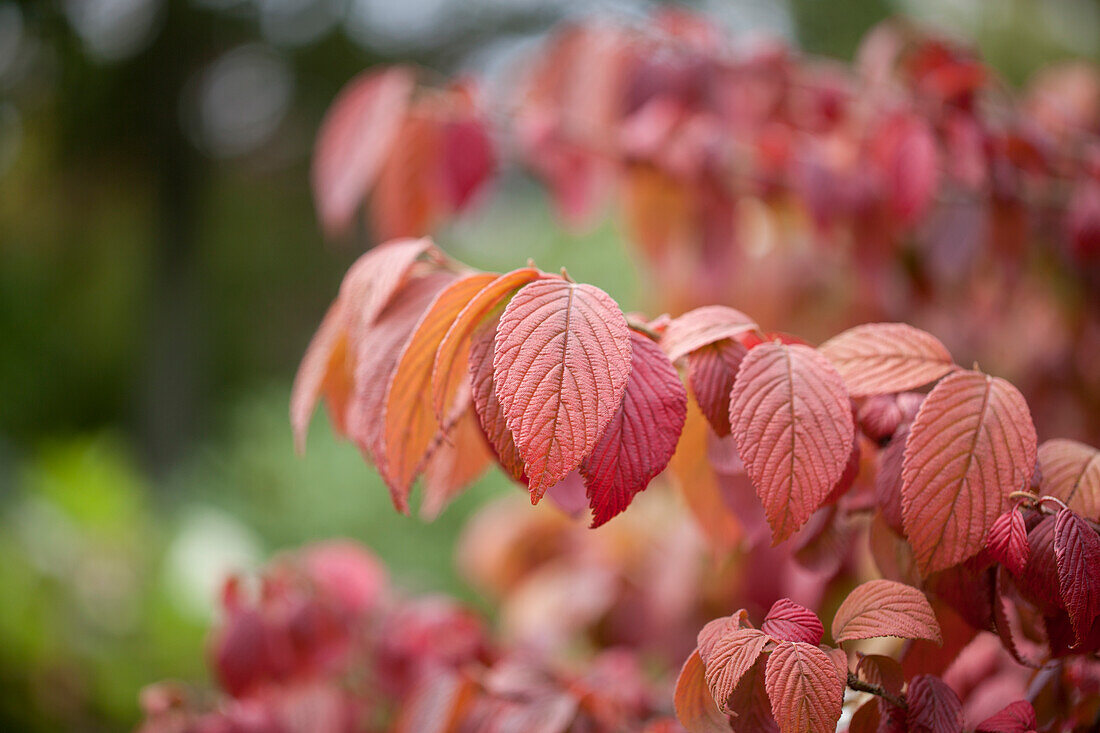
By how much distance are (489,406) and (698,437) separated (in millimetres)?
185

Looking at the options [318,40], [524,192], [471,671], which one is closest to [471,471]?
[471,671]

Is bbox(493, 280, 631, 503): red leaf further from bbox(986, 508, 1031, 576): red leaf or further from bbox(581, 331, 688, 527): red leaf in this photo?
bbox(986, 508, 1031, 576): red leaf

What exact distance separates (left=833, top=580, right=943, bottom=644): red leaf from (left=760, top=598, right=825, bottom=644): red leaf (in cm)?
2

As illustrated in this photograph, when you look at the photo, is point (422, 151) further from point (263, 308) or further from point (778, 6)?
point (263, 308)

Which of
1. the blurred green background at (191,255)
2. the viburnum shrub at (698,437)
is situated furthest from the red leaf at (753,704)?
the blurred green background at (191,255)

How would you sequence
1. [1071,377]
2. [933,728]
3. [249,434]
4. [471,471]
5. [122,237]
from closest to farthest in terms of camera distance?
[933,728] → [471,471] → [1071,377] → [249,434] → [122,237]

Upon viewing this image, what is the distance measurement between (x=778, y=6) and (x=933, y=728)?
4.24m

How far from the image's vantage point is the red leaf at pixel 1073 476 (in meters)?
0.47

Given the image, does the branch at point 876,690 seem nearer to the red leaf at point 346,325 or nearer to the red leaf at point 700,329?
the red leaf at point 700,329

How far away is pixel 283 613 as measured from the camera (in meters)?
0.76

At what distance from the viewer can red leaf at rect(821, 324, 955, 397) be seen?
49cm

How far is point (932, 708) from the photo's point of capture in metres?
0.44

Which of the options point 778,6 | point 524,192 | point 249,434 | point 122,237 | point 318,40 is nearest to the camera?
point 249,434

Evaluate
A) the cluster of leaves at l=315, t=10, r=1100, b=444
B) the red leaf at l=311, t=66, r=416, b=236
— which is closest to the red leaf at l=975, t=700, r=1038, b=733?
the cluster of leaves at l=315, t=10, r=1100, b=444
